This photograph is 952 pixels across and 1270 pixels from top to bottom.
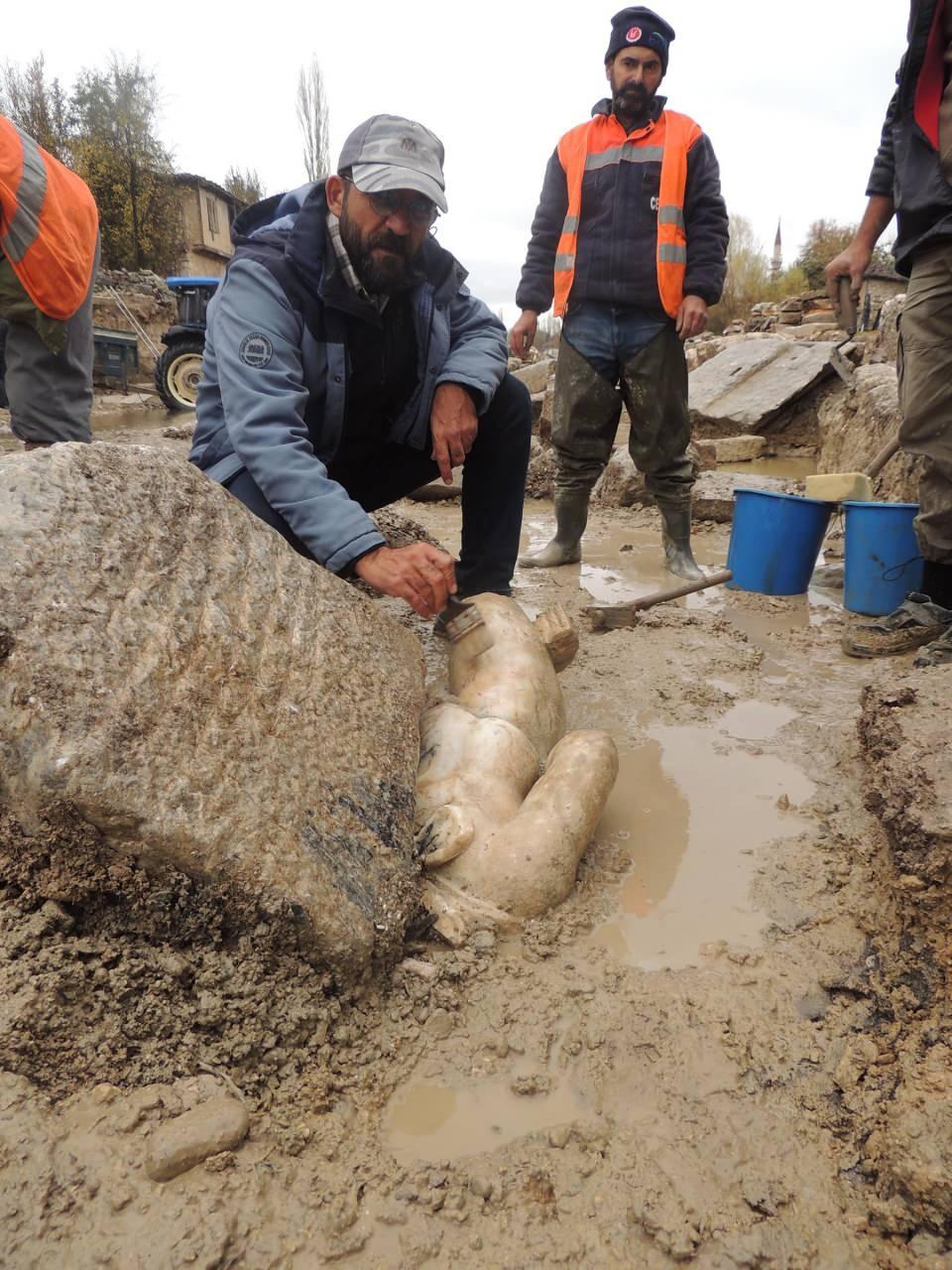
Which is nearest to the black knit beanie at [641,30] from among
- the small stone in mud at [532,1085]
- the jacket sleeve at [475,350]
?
the jacket sleeve at [475,350]

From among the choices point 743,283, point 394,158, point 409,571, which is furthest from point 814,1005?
point 743,283

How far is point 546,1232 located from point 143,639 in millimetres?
1122

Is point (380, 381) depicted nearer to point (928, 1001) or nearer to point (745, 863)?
point (745, 863)

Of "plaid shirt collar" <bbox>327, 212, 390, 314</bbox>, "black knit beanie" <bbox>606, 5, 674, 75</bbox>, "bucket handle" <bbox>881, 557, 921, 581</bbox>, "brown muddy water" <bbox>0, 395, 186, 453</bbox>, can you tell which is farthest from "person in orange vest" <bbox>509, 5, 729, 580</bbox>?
"brown muddy water" <bbox>0, 395, 186, 453</bbox>

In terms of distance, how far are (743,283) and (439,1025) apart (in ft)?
79.2

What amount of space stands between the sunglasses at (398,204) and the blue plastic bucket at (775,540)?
6.71 feet

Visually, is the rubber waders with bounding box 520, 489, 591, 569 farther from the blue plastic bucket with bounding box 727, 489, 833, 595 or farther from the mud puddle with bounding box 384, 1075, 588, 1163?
the mud puddle with bounding box 384, 1075, 588, 1163

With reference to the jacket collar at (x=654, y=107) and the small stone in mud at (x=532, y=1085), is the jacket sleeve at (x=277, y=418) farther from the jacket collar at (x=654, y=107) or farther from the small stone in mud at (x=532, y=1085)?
the jacket collar at (x=654, y=107)

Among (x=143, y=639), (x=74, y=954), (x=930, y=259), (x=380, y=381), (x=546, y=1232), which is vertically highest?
(x=930, y=259)

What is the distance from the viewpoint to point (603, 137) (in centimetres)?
403

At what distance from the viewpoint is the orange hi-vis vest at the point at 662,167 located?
3896 mm

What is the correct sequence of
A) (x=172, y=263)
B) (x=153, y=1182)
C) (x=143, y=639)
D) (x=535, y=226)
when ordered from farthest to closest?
(x=172, y=263) < (x=535, y=226) < (x=143, y=639) < (x=153, y=1182)

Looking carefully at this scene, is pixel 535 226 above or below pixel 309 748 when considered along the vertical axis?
above

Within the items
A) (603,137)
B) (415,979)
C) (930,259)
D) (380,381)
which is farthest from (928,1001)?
(603,137)
